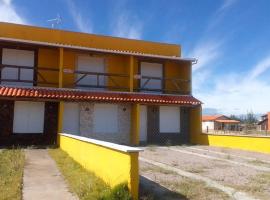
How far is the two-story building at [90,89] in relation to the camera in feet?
59.4

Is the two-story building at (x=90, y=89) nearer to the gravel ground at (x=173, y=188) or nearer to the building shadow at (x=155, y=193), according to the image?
the gravel ground at (x=173, y=188)

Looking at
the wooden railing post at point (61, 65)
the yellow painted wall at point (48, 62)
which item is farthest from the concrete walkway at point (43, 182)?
the yellow painted wall at point (48, 62)

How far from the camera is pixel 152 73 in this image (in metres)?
22.3

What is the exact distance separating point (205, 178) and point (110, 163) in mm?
2991

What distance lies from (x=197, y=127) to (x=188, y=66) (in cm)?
393

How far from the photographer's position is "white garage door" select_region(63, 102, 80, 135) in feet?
62.6

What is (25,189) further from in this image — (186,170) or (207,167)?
(207,167)

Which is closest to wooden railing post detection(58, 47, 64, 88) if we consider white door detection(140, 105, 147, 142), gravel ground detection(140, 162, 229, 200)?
white door detection(140, 105, 147, 142)

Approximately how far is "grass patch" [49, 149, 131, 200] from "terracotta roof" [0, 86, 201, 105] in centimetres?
646

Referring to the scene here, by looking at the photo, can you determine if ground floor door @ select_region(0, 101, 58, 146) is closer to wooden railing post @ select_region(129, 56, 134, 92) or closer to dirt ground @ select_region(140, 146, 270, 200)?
Result: wooden railing post @ select_region(129, 56, 134, 92)

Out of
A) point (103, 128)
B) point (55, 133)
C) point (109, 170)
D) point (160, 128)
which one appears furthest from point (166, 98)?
point (109, 170)

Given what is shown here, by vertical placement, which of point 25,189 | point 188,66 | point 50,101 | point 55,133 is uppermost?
point 188,66

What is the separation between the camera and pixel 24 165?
36.1 feet

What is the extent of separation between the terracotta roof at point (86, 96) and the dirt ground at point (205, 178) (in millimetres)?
6006
